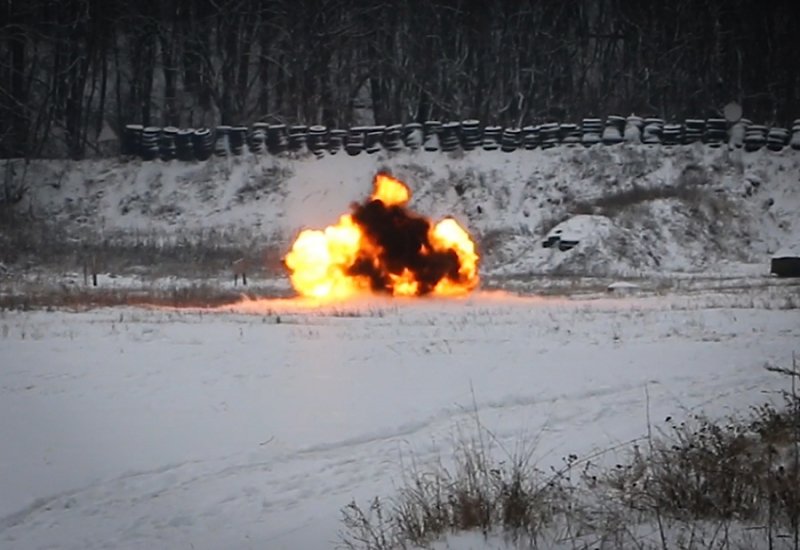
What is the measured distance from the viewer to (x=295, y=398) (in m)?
15.0

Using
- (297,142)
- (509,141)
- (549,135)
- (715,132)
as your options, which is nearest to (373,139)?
(297,142)

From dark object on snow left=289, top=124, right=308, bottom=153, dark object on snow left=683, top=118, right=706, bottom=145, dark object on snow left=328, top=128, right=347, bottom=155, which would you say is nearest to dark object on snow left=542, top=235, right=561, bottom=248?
dark object on snow left=683, top=118, right=706, bottom=145

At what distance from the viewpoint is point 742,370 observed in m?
16.5

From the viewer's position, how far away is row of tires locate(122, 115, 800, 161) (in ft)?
145

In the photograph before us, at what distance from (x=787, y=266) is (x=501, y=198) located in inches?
558

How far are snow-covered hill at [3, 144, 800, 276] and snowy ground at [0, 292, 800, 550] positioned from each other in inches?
574

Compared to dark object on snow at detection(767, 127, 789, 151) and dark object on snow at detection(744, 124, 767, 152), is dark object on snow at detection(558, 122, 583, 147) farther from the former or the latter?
dark object on snow at detection(767, 127, 789, 151)

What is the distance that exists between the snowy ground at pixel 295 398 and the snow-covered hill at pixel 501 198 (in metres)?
14.6

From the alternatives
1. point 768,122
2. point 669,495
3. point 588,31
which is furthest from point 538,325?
point 588,31

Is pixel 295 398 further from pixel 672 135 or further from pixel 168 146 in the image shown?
pixel 168 146

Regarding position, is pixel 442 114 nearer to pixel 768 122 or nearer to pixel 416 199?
pixel 416 199

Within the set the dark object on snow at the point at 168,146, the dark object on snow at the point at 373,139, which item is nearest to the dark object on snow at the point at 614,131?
the dark object on snow at the point at 373,139

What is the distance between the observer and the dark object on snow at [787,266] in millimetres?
29656

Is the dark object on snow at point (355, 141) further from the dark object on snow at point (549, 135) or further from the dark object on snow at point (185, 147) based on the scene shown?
the dark object on snow at point (549, 135)
